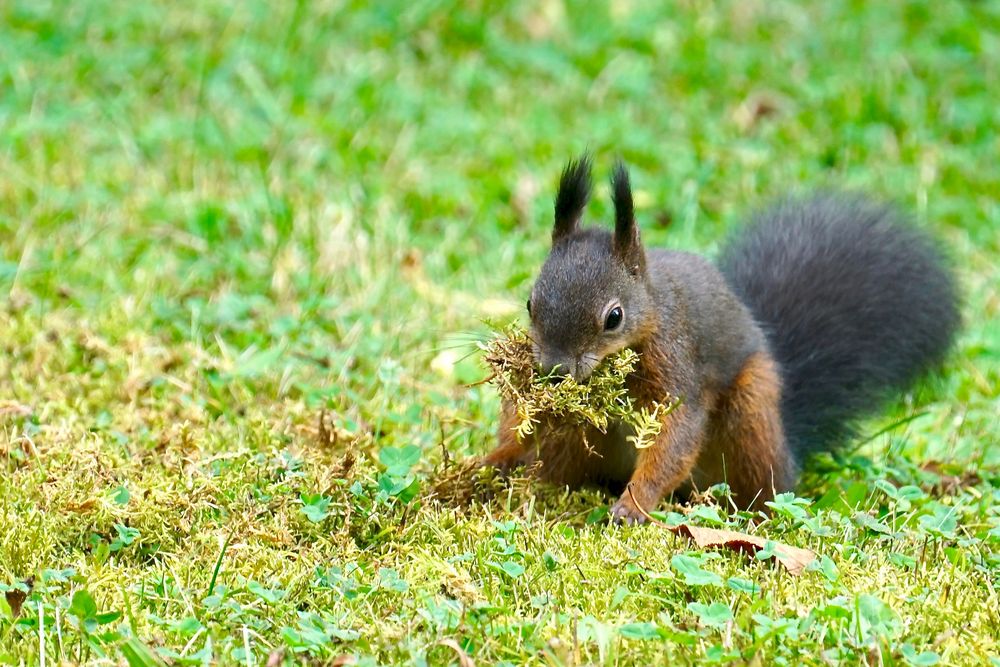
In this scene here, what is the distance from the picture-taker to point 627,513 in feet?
9.13

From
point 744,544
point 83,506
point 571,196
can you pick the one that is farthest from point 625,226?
point 83,506

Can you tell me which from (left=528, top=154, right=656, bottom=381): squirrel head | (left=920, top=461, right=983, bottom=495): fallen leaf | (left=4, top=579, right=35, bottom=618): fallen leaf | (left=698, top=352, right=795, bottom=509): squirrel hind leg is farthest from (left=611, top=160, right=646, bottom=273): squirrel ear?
(left=4, top=579, right=35, bottom=618): fallen leaf

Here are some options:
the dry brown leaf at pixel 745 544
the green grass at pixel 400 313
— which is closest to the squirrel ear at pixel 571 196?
the green grass at pixel 400 313

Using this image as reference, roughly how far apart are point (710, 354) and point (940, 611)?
33.1 inches

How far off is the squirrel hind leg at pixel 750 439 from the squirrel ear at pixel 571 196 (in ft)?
1.65

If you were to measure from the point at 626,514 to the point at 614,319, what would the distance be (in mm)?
387

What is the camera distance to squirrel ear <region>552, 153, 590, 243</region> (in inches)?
113

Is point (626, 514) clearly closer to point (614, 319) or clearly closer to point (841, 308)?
point (614, 319)

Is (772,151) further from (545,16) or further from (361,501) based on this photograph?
(361,501)

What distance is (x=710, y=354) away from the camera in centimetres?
296

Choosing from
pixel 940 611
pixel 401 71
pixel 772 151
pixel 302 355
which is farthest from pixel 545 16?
pixel 940 611

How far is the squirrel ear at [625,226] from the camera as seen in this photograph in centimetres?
276

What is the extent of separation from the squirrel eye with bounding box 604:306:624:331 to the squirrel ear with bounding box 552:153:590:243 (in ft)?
0.75

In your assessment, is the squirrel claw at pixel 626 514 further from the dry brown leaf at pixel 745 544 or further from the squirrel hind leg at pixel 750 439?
the squirrel hind leg at pixel 750 439
